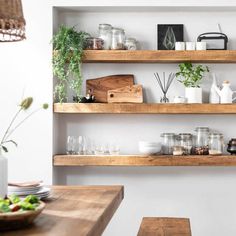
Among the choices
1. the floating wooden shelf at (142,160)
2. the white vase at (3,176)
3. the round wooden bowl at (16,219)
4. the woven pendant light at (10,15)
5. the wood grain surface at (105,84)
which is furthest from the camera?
the wood grain surface at (105,84)

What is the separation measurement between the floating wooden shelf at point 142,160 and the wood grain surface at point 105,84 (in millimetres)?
524

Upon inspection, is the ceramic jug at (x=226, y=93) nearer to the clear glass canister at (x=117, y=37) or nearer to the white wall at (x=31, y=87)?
the clear glass canister at (x=117, y=37)

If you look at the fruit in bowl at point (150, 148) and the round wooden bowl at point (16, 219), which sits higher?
the fruit in bowl at point (150, 148)

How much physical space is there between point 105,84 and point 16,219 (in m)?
2.80

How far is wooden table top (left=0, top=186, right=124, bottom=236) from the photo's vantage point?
6.64 ft

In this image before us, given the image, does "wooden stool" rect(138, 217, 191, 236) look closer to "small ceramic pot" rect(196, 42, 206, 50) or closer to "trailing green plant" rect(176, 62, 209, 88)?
"trailing green plant" rect(176, 62, 209, 88)

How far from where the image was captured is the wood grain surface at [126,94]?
4641 mm

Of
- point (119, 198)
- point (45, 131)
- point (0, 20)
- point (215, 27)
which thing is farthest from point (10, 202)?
point (215, 27)

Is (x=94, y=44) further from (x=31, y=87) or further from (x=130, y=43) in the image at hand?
(x=31, y=87)

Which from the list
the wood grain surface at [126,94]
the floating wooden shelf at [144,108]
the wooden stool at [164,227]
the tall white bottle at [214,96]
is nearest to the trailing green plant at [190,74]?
the tall white bottle at [214,96]

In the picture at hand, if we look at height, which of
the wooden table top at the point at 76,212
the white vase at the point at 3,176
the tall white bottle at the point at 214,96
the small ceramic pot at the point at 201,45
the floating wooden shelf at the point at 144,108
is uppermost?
the small ceramic pot at the point at 201,45

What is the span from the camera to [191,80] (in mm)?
4617

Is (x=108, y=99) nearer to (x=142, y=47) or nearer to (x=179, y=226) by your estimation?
(x=142, y=47)

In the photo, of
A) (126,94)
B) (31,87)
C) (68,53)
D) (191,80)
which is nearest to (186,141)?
(191,80)
